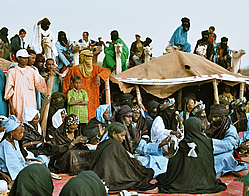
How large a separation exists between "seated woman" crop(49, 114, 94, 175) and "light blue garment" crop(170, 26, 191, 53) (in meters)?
7.14

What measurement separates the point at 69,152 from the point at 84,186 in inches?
165

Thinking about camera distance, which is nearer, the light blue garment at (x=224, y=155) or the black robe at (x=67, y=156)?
the light blue garment at (x=224, y=155)

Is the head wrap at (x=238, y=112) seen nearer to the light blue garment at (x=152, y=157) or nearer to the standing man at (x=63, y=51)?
the light blue garment at (x=152, y=157)

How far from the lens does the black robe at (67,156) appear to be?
23.4 feet

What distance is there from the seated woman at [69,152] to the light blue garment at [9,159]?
1.49 metres

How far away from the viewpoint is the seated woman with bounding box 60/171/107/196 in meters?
3.05

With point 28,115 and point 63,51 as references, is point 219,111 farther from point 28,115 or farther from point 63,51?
point 63,51

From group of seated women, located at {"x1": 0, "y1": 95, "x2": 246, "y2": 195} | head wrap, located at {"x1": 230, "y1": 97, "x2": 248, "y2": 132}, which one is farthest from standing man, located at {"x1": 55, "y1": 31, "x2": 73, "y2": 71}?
head wrap, located at {"x1": 230, "y1": 97, "x2": 248, "y2": 132}

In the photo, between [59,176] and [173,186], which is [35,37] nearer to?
[59,176]

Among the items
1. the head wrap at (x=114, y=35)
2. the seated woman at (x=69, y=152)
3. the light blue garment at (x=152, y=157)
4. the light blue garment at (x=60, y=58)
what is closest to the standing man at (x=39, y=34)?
the light blue garment at (x=60, y=58)

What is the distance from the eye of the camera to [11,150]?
573cm

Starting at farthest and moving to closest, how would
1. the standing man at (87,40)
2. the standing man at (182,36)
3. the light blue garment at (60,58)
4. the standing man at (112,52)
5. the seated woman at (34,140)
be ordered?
the standing man at (182,36) → the standing man at (87,40) → the standing man at (112,52) → the light blue garment at (60,58) → the seated woman at (34,140)

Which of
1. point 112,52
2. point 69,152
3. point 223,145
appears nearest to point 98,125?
point 69,152

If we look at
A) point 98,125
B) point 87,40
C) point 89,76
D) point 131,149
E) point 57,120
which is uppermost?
point 87,40
